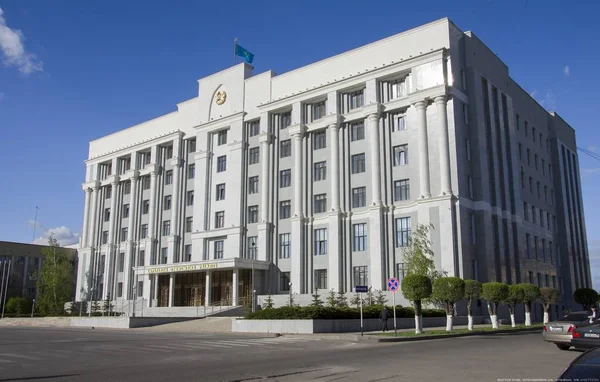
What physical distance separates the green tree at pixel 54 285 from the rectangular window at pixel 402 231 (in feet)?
148

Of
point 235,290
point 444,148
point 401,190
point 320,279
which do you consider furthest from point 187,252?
point 444,148

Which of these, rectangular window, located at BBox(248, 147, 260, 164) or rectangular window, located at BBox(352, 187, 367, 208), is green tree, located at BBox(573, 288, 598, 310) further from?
rectangular window, located at BBox(248, 147, 260, 164)

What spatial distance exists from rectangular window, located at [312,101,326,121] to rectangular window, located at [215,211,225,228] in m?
15.2

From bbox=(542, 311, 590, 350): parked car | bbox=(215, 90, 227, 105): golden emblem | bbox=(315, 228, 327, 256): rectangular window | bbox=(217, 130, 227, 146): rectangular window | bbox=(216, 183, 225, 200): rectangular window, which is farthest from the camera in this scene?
bbox=(215, 90, 227, 105): golden emblem

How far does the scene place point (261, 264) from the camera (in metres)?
54.2

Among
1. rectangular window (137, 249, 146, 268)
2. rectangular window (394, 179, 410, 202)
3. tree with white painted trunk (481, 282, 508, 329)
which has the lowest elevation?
tree with white painted trunk (481, 282, 508, 329)

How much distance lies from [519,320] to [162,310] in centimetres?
3453

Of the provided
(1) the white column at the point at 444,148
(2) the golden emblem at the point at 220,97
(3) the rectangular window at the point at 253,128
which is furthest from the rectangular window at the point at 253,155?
(1) the white column at the point at 444,148

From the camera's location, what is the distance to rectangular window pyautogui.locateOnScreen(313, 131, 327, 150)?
5456cm

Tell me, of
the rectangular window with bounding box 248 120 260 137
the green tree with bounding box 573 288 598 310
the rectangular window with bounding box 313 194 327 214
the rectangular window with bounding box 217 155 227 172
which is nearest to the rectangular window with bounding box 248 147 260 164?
the rectangular window with bounding box 248 120 260 137

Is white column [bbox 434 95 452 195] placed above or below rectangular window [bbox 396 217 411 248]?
above

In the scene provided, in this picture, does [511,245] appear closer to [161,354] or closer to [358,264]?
[358,264]

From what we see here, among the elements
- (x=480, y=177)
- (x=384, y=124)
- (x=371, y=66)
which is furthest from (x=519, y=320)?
(x=371, y=66)

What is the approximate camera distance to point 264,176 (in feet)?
187
